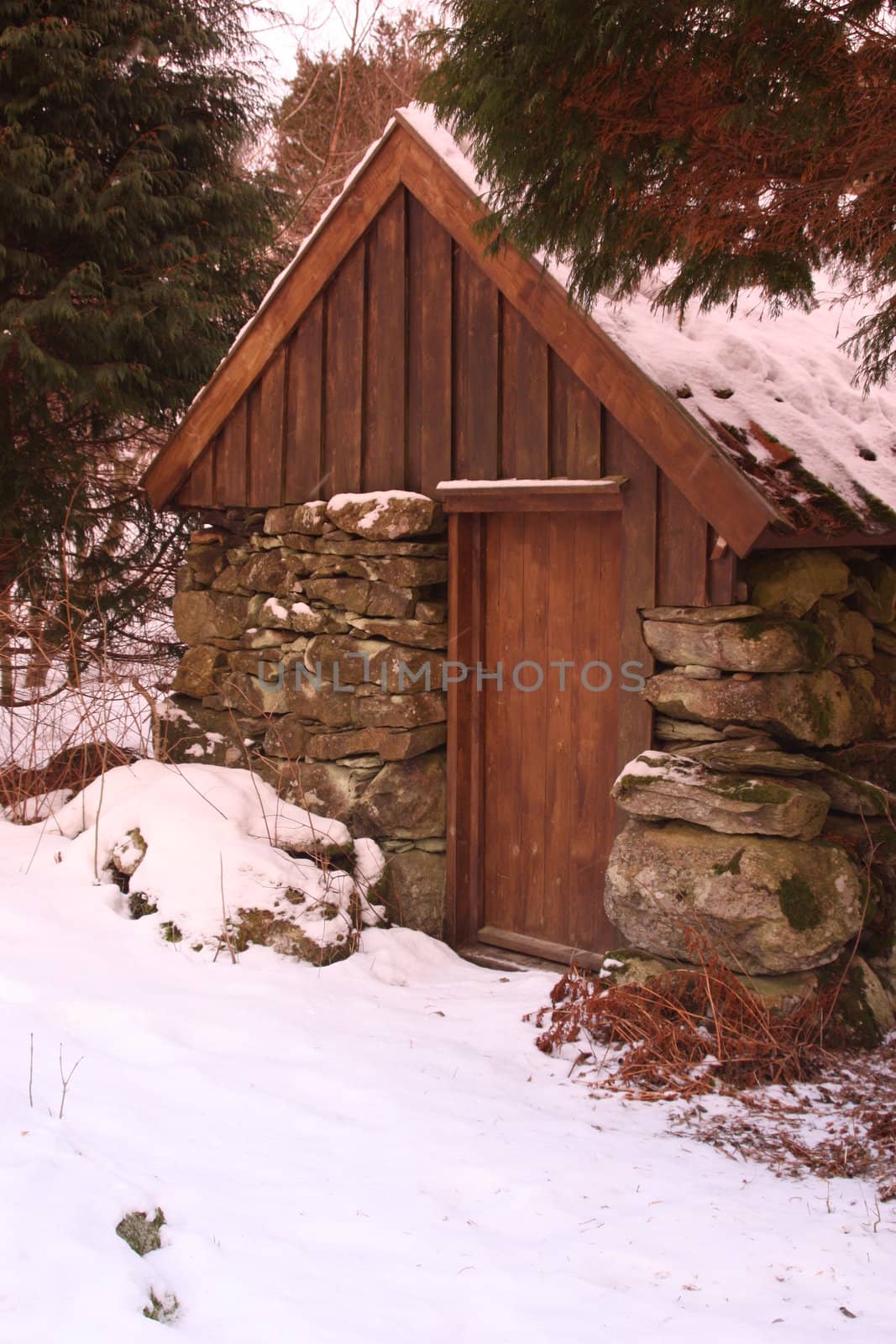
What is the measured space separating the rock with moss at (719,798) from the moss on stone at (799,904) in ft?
0.65

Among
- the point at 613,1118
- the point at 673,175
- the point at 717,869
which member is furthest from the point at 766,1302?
the point at 673,175

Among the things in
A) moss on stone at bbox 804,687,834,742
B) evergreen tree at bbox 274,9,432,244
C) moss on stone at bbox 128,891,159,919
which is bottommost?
moss on stone at bbox 128,891,159,919

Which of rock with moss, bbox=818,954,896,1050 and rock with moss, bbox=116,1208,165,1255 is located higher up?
rock with moss, bbox=818,954,896,1050

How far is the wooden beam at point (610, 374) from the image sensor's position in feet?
14.8

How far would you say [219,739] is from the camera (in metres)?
6.92

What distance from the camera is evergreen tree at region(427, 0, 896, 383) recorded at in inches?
130

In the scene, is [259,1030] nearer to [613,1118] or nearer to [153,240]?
[613,1118]

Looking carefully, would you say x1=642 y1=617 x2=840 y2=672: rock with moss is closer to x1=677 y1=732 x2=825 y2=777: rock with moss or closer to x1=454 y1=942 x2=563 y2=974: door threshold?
x1=677 y1=732 x2=825 y2=777: rock with moss

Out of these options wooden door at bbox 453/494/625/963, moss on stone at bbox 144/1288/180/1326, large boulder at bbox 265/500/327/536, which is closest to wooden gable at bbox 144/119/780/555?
large boulder at bbox 265/500/327/536

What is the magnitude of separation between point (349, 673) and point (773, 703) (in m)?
2.37

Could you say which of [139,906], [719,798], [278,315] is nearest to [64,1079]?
[139,906]

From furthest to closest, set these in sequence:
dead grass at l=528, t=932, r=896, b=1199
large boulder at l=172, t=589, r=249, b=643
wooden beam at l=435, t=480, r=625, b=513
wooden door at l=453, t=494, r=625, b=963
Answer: large boulder at l=172, t=589, r=249, b=643, wooden door at l=453, t=494, r=625, b=963, wooden beam at l=435, t=480, r=625, b=513, dead grass at l=528, t=932, r=896, b=1199

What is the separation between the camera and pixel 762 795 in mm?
4590

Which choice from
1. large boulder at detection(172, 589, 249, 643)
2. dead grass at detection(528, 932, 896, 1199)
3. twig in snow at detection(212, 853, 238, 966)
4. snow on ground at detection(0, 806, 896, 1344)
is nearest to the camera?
snow on ground at detection(0, 806, 896, 1344)
